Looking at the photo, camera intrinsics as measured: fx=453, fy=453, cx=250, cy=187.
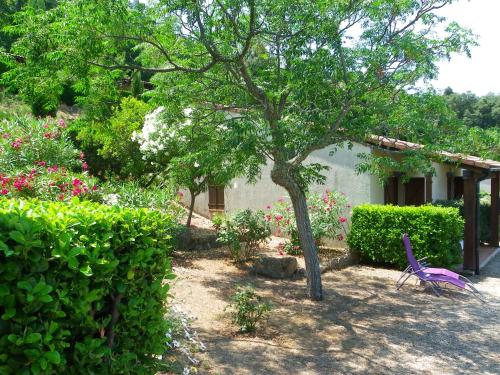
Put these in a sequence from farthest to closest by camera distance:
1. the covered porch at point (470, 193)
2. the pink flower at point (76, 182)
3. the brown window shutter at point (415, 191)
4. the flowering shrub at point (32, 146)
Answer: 1. the brown window shutter at point (415, 191)
2. the covered porch at point (470, 193)
3. the flowering shrub at point (32, 146)
4. the pink flower at point (76, 182)

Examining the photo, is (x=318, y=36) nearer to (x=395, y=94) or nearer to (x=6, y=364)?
(x=395, y=94)

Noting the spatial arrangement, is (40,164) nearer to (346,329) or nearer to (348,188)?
(346,329)

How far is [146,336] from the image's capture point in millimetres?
3434

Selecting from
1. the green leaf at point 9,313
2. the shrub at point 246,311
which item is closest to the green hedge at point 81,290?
the green leaf at point 9,313

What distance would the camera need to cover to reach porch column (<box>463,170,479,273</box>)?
1171 cm

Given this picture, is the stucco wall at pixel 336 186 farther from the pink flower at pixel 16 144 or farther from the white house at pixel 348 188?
the pink flower at pixel 16 144

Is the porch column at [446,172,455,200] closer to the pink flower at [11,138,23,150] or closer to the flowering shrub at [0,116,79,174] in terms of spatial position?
the flowering shrub at [0,116,79,174]

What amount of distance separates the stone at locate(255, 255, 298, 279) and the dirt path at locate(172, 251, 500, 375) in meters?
0.30

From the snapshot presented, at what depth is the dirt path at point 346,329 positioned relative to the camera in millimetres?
5750

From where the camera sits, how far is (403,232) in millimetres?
11555

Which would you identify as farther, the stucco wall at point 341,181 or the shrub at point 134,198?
the stucco wall at point 341,181

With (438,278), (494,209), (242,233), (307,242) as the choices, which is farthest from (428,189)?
(307,242)

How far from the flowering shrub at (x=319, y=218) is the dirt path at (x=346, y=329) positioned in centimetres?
202

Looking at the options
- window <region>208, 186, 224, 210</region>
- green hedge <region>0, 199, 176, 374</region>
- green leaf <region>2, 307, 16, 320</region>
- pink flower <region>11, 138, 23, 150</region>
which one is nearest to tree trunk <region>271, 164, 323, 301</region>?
green hedge <region>0, 199, 176, 374</region>
